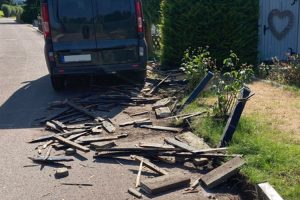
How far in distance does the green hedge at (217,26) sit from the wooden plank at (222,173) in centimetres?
732

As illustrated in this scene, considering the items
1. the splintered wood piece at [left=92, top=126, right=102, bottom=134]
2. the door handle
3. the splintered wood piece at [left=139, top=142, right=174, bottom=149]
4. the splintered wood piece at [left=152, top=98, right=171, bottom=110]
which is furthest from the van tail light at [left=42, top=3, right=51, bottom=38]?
the splintered wood piece at [left=139, top=142, right=174, bottom=149]

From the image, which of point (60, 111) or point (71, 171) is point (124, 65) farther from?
point (71, 171)

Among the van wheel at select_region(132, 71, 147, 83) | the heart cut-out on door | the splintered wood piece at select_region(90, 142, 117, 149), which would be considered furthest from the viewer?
the heart cut-out on door

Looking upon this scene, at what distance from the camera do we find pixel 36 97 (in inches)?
392

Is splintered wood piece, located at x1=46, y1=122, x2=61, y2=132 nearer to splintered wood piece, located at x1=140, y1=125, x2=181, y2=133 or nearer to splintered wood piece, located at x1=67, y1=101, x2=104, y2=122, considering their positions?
splintered wood piece, located at x1=67, y1=101, x2=104, y2=122

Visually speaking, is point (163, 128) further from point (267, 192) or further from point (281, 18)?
point (281, 18)

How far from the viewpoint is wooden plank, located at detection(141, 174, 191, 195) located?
467 cm

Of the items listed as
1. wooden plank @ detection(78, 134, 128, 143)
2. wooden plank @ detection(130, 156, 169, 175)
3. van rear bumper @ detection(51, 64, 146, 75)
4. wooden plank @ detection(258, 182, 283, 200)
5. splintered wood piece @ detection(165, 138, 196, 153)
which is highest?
van rear bumper @ detection(51, 64, 146, 75)

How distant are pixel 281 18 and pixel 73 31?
644cm

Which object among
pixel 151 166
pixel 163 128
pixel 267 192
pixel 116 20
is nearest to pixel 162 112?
pixel 163 128

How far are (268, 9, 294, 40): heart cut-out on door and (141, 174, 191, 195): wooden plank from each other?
8748 millimetres

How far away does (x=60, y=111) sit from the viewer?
27.1 feet

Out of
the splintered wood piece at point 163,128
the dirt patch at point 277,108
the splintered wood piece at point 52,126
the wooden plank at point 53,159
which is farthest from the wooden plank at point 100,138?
the dirt patch at point 277,108

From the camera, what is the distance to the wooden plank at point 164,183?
4.67 m
